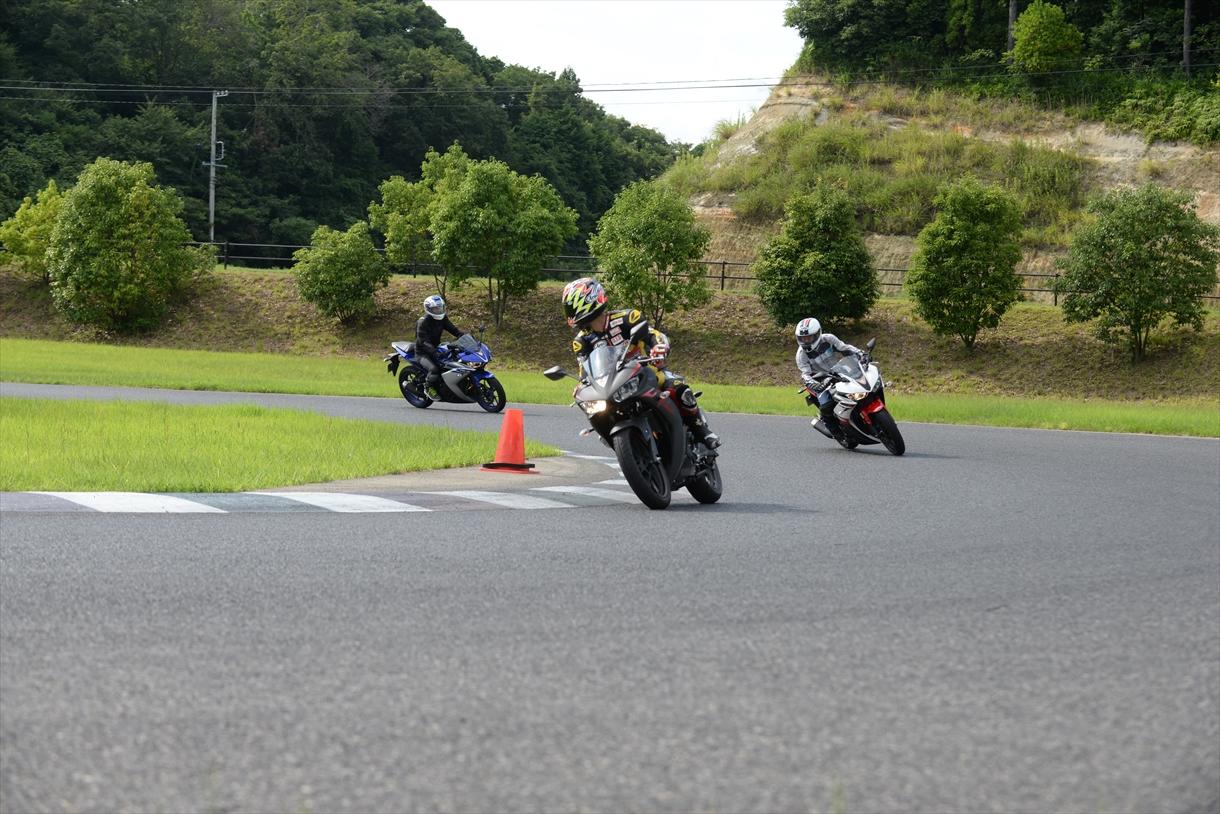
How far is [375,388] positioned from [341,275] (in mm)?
26473

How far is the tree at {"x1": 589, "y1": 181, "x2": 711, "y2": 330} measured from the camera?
178ft

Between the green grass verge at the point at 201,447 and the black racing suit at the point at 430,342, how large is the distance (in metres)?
3.94

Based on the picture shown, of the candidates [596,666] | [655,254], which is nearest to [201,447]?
[596,666]

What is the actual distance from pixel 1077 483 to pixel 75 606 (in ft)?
34.3

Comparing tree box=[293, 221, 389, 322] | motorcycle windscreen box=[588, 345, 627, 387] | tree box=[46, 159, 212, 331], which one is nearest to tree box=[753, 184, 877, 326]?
tree box=[293, 221, 389, 322]

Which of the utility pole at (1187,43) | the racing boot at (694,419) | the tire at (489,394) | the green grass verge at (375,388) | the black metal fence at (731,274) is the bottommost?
the green grass verge at (375,388)

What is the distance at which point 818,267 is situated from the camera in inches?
2047

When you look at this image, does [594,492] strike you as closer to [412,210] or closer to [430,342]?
[430,342]

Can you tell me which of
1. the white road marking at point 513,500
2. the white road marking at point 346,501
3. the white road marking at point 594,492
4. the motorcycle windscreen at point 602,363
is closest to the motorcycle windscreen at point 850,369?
the white road marking at point 594,492

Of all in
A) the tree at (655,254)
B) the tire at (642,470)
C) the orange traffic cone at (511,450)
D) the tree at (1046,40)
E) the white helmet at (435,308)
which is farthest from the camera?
the tree at (1046,40)

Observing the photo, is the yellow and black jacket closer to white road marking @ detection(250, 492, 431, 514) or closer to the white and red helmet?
the white and red helmet

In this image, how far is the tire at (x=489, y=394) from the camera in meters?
24.5

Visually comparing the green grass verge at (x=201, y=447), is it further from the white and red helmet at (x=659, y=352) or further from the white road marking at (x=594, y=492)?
the white and red helmet at (x=659, y=352)

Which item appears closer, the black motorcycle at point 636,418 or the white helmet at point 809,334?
the black motorcycle at point 636,418
